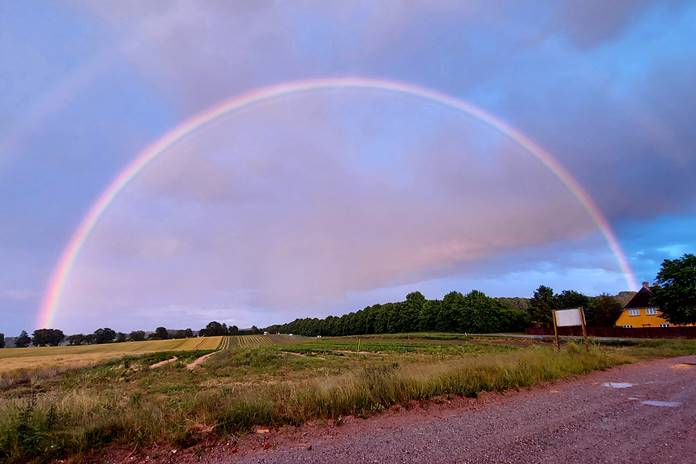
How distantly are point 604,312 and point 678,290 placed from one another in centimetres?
3479

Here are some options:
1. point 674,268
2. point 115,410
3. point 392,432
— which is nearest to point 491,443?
point 392,432

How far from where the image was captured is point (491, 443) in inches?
256

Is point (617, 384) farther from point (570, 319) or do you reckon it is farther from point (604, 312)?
point (604, 312)

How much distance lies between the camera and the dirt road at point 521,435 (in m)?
5.92

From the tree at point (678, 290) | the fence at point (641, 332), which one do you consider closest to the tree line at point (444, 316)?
the fence at point (641, 332)

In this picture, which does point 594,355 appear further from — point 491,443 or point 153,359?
point 153,359

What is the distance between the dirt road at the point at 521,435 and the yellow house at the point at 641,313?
75.2m

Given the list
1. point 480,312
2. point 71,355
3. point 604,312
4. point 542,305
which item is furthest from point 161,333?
point 604,312

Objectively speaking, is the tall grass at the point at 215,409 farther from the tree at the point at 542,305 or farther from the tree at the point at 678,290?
the tree at the point at 542,305

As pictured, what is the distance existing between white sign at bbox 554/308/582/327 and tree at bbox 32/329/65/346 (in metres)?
197

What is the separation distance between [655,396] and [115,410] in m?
13.3

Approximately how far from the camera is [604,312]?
80.8 meters

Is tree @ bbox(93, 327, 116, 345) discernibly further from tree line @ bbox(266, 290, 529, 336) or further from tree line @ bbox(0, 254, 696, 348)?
A: tree line @ bbox(266, 290, 529, 336)

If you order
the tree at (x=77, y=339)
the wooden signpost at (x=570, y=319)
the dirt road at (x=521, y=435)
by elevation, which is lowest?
the tree at (x=77, y=339)
